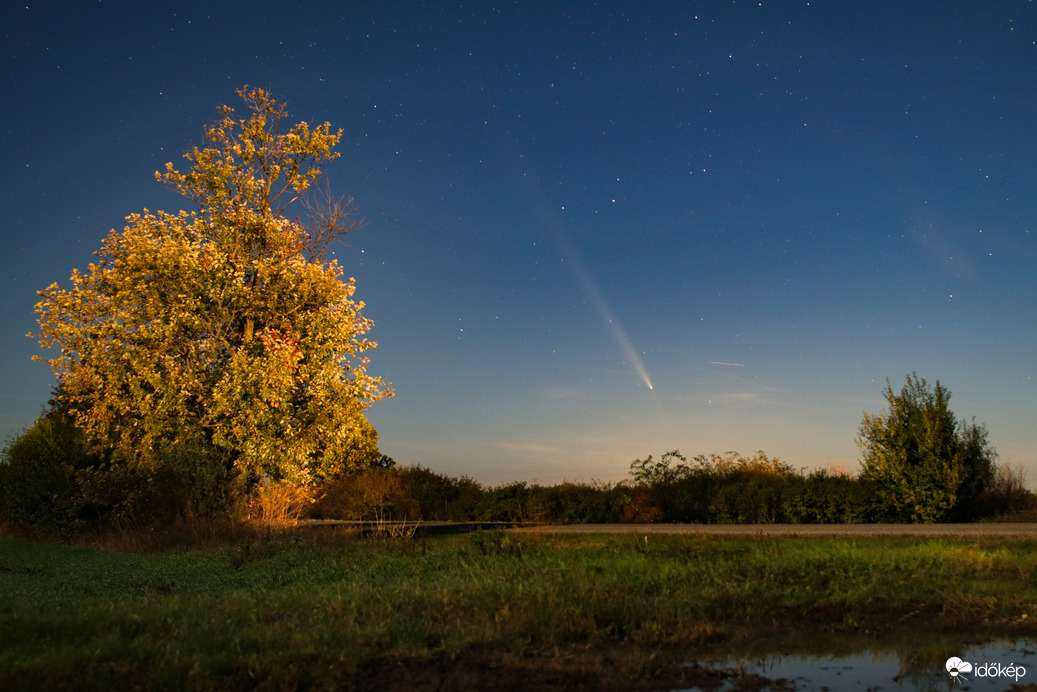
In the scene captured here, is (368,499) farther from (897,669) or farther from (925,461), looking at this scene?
(897,669)

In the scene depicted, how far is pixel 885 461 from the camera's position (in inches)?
1008

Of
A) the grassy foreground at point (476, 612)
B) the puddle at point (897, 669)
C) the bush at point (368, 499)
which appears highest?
the bush at point (368, 499)

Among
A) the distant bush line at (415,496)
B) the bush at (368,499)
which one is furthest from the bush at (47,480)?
the bush at (368,499)

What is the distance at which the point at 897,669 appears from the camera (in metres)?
6.16

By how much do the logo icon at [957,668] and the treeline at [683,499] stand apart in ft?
63.8

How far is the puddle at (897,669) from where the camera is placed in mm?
5707

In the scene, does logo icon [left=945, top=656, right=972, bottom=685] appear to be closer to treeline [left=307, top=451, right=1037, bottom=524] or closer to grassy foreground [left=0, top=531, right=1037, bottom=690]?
grassy foreground [left=0, top=531, right=1037, bottom=690]

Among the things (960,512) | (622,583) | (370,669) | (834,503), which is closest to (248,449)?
(622,583)

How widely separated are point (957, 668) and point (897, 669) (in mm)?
470

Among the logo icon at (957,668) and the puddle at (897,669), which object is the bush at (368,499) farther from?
the logo icon at (957,668)

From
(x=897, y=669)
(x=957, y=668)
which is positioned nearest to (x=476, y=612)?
(x=897, y=669)

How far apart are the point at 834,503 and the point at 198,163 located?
954 inches

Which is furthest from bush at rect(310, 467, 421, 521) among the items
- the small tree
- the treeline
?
the small tree

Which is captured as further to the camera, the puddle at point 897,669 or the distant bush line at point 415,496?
the distant bush line at point 415,496
